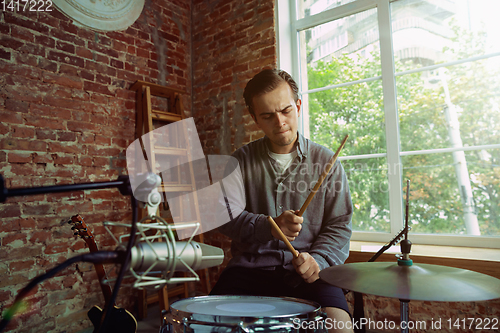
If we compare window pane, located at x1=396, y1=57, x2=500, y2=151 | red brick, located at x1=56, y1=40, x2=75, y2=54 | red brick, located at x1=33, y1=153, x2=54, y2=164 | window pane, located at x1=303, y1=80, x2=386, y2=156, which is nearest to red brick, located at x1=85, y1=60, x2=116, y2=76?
red brick, located at x1=56, y1=40, x2=75, y2=54

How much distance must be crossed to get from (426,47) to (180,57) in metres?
2.05

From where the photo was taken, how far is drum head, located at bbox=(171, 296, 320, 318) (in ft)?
2.90

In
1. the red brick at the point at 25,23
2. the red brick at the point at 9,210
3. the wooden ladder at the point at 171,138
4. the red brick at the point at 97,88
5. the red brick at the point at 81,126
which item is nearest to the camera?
the red brick at the point at 9,210

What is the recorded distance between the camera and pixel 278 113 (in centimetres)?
160

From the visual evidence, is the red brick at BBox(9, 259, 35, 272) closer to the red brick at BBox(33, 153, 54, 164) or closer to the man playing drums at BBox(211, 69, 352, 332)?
the red brick at BBox(33, 153, 54, 164)

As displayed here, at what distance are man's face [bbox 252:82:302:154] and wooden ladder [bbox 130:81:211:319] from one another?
3.75 feet

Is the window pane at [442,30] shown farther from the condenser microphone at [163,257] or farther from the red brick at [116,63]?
the condenser microphone at [163,257]

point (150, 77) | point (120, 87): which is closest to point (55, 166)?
point (120, 87)

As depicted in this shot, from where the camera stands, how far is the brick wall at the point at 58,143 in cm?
→ 199

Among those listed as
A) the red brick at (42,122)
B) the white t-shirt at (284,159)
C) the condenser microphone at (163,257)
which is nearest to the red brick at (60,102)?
the red brick at (42,122)

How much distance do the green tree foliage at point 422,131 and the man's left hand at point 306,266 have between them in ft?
3.89

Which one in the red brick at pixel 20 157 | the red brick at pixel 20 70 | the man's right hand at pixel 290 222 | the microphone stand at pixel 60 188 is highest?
the red brick at pixel 20 70

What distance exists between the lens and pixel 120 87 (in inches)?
101

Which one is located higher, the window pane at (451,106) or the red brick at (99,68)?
the red brick at (99,68)
